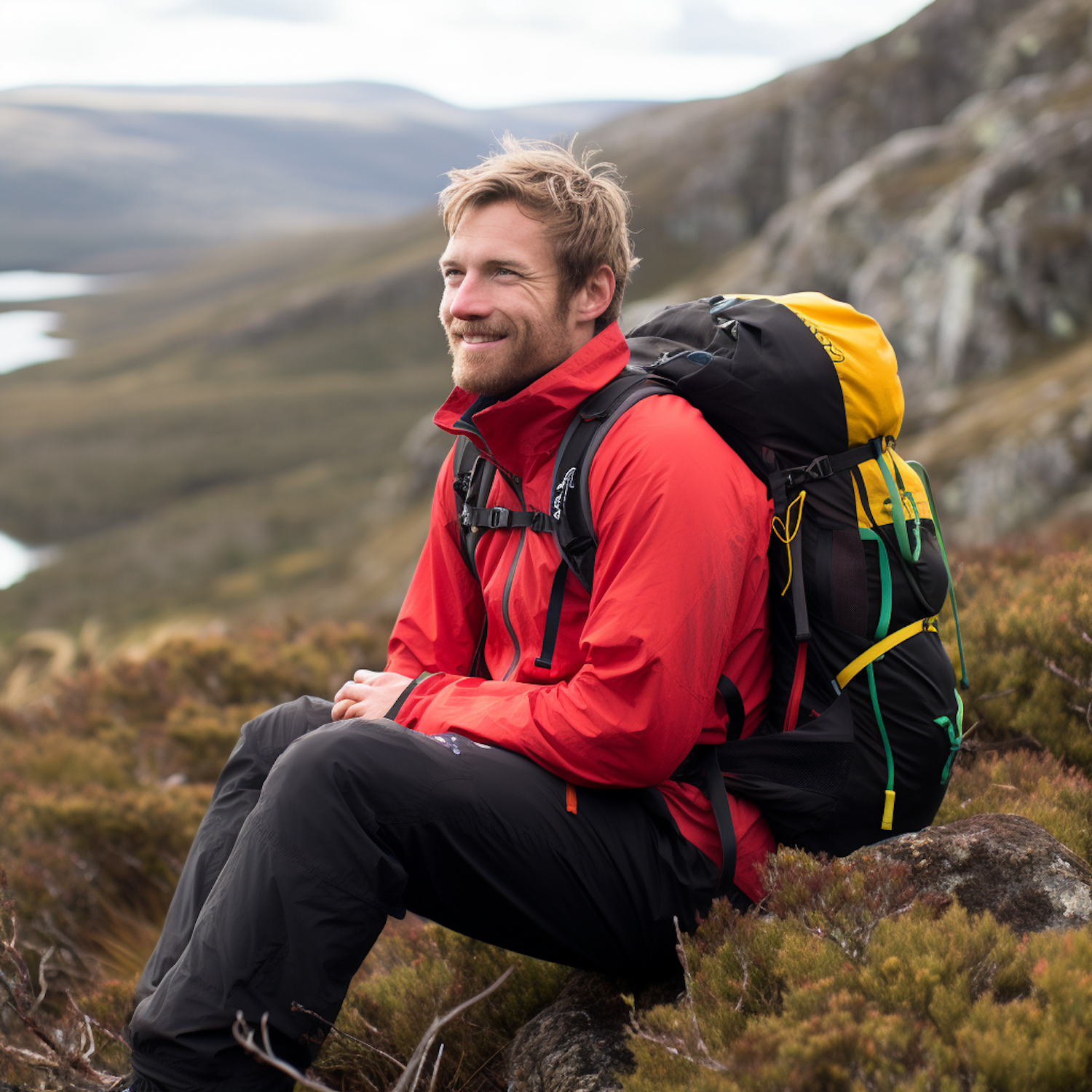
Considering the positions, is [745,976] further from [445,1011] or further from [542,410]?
[542,410]

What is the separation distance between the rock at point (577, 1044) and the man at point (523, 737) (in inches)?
6.4

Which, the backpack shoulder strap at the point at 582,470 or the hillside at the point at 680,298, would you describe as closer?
the backpack shoulder strap at the point at 582,470

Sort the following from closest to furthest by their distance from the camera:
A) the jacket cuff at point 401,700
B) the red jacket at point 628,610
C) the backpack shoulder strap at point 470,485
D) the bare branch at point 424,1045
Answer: the bare branch at point 424,1045, the red jacket at point 628,610, the jacket cuff at point 401,700, the backpack shoulder strap at point 470,485

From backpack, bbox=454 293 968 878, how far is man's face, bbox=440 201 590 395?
368mm

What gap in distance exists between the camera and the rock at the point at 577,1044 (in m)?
2.51

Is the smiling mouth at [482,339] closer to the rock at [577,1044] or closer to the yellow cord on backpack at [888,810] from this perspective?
the yellow cord on backpack at [888,810]

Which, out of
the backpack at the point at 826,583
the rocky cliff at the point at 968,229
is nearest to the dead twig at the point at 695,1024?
the backpack at the point at 826,583

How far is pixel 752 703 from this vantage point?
2.76 metres

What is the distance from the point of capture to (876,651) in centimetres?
261

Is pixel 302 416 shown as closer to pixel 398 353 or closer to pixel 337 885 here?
pixel 398 353

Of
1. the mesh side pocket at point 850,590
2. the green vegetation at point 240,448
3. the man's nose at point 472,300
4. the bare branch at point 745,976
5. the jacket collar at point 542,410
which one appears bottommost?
the green vegetation at point 240,448

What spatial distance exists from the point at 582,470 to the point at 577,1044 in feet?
4.97

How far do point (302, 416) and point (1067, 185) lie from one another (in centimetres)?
7549

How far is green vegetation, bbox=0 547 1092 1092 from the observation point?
6.16 ft
